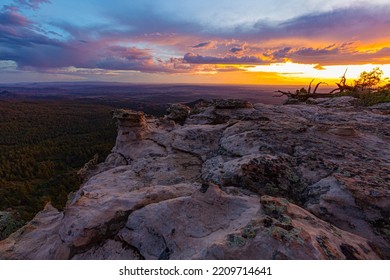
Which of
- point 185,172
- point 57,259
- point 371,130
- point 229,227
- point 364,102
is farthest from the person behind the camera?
point 364,102

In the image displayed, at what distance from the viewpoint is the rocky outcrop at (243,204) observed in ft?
13.9

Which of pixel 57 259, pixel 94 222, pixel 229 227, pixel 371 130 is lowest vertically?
pixel 57 259

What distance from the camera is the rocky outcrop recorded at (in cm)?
424

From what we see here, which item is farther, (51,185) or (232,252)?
(51,185)

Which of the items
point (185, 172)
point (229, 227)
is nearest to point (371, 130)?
point (185, 172)

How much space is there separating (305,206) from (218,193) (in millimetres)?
2109

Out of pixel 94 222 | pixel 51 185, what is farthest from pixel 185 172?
pixel 51 185

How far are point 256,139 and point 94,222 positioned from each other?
18.6ft

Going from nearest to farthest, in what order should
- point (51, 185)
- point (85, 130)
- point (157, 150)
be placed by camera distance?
point (157, 150) < point (51, 185) < point (85, 130)

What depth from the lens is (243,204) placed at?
5.46 m

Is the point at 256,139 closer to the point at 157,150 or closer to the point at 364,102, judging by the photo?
the point at 157,150
